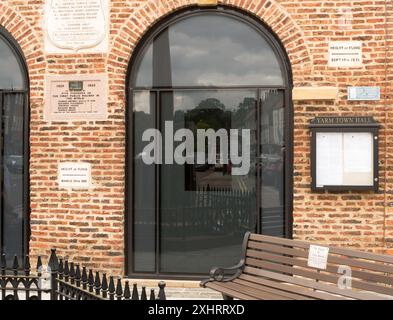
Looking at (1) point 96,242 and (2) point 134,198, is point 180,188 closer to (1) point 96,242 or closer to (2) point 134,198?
(2) point 134,198

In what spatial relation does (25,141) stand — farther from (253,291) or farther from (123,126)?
(253,291)

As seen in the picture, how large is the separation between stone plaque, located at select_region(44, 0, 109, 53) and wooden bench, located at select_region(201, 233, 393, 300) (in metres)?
3.53

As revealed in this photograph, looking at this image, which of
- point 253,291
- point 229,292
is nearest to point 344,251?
point 253,291

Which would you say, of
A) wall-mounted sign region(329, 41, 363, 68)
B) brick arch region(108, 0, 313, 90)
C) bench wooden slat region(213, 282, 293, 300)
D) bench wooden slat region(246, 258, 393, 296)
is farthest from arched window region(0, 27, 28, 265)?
wall-mounted sign region(329, 41, 363, 68)

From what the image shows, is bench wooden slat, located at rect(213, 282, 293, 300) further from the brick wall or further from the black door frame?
the black door frame

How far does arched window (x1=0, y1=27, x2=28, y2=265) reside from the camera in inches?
291

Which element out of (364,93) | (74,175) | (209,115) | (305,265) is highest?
(364,93)

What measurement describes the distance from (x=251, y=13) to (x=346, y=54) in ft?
4.53

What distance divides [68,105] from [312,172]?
344cm

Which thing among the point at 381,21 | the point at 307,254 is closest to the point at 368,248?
the point at 307,254

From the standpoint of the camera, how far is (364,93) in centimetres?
664

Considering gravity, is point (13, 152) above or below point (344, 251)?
above

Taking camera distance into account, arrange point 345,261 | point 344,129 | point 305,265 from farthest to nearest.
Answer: point 344,129
point 305,265
point 345,261

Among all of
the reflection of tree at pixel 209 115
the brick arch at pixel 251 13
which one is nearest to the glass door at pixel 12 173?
the brick arch at pixel 251 13
